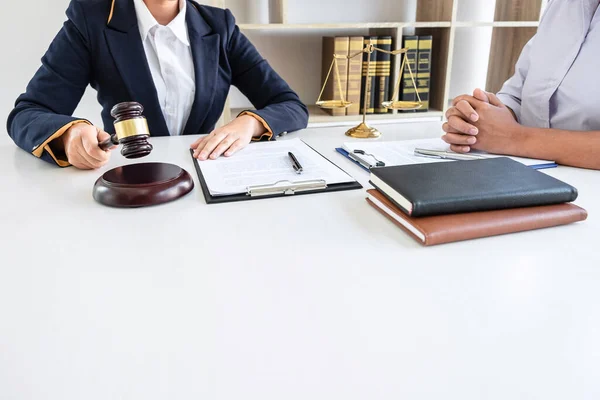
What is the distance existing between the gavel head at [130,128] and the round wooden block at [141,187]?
0.05 metres

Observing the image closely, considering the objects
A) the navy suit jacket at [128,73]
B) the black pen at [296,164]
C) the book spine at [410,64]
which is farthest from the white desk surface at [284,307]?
the book spine at [410,64]

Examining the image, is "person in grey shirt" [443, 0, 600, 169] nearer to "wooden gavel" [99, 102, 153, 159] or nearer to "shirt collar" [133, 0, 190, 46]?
"wooden gavel" [99, 102, 153, 159]

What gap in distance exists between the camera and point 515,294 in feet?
1.78

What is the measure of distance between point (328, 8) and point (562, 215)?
82.2 inches

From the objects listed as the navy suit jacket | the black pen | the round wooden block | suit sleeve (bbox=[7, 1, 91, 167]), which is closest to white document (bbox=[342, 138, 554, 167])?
the black pen

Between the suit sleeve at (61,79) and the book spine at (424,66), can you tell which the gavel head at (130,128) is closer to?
the suit sleeve at (61,79)

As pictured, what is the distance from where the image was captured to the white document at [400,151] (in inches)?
40.3

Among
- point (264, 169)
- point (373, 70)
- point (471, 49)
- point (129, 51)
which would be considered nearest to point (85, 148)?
point (264, 169)

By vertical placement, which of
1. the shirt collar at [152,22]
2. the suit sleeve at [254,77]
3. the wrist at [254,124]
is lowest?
the wrist at [254,124]

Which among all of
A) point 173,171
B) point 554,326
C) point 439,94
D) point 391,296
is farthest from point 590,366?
point 439,94

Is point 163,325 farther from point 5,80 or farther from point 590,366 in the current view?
point 5,80

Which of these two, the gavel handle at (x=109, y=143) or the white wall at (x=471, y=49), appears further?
the white wall at (x=471, y=49)

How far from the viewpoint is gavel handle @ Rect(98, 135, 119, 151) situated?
894mm

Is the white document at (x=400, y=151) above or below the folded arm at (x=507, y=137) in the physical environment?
below
